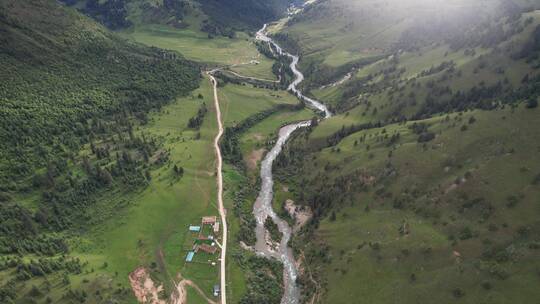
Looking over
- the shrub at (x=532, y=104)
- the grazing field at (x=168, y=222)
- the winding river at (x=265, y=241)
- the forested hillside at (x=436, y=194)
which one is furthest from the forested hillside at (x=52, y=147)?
the shrub at (x=532, y=104)

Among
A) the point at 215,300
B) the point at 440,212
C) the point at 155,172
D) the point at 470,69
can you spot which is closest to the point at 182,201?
the point at 155,172

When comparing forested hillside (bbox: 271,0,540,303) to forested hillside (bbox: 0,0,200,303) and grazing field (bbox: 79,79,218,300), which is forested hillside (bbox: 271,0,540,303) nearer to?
grazing field (bbox: 79,79,218,300)

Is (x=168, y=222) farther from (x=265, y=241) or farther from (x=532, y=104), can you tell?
(x=532, y=104)

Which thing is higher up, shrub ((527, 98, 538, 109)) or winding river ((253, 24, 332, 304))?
shrub ((527, 98, 538, 109))

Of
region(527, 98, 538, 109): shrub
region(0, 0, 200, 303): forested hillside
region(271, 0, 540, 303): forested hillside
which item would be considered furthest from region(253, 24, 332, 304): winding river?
region(527, 98, 538, 109): shrub

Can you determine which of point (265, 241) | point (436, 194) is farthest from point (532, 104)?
point (265, 241)

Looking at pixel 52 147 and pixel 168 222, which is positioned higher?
pixel 52 147

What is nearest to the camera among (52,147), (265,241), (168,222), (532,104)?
(532,104)

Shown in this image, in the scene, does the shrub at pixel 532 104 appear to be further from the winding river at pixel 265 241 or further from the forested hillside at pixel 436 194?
the winding river at pixel 265 241

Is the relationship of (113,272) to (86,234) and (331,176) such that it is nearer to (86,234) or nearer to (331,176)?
(86,234)

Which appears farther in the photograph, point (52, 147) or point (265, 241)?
point (52, 147)
